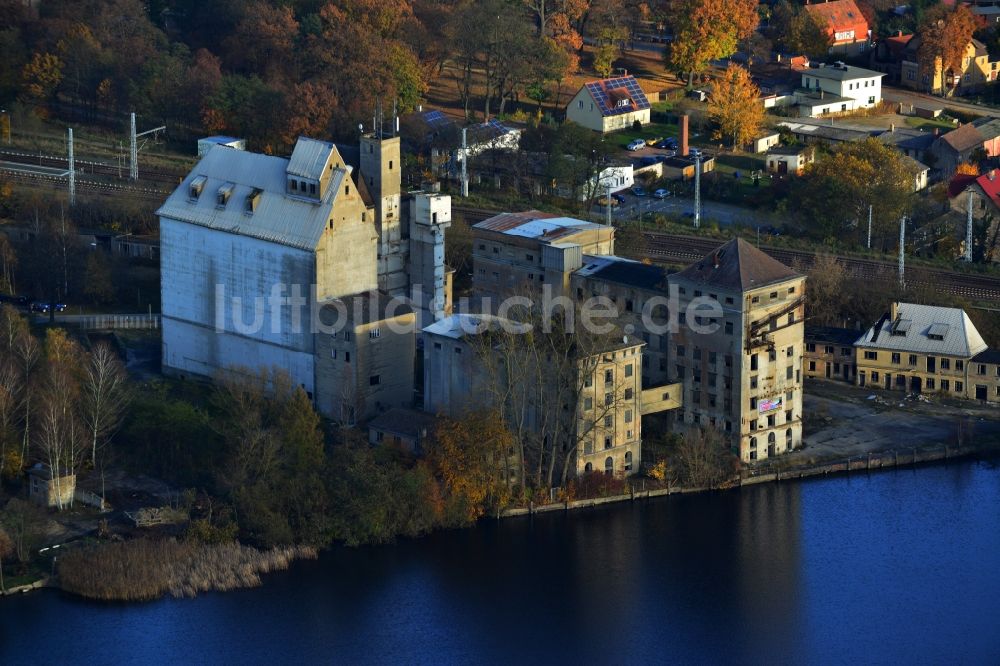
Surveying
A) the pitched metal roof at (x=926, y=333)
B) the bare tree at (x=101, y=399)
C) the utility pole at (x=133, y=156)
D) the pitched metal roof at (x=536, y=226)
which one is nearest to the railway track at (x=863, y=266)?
the pitched metal roof at (x=926, y=333)

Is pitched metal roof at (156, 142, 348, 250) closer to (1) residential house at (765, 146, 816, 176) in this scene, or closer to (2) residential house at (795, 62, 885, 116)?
(1) residential house at (765, 146, 816, 176)

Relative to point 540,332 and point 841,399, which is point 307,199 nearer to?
point 540,332

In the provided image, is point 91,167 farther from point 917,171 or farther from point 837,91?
point 837,91

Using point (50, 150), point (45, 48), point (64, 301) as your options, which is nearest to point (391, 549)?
point (64, 301)

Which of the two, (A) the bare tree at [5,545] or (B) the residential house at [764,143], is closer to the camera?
(A) the bare tree at [5,545]

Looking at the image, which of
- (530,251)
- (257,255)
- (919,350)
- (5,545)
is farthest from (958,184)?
(5,545)

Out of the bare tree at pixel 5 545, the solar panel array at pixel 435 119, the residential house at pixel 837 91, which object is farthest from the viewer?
the residential house at pixel 837 91

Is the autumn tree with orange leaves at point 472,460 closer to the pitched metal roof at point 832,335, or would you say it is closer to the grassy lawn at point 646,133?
the pitched metal roof at point 832,335
